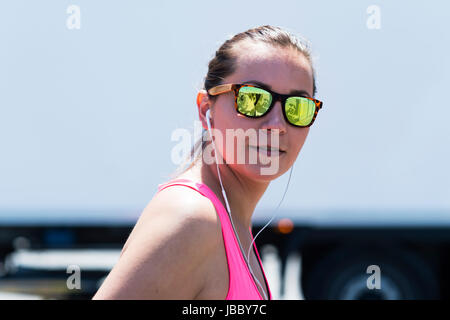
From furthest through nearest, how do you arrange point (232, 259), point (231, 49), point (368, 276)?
point (368, 276)
point (231, 49)
point (232, 259)

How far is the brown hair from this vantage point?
4.71 ft

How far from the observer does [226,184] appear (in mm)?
1482

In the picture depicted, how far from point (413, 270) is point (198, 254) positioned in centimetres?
486

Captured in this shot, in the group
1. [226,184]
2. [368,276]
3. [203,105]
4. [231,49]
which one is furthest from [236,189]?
[368,276]

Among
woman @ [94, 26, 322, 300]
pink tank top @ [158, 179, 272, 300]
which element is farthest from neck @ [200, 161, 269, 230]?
pink tank top @ [158, 179, 272, 300]

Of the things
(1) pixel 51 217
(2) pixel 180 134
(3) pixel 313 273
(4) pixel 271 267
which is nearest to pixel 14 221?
(1) pixel 51 217

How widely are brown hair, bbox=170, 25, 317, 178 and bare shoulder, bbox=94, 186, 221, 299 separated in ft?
1.25

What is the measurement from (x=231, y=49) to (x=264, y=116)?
0.78 ft

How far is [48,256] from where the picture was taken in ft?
18.7

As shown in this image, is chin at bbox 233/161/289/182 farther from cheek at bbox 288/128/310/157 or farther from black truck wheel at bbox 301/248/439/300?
black truck wheel at bbox 301/248/439/300

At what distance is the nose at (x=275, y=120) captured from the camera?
140 cm

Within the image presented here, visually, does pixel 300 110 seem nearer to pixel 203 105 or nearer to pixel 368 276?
pixel 203 105
